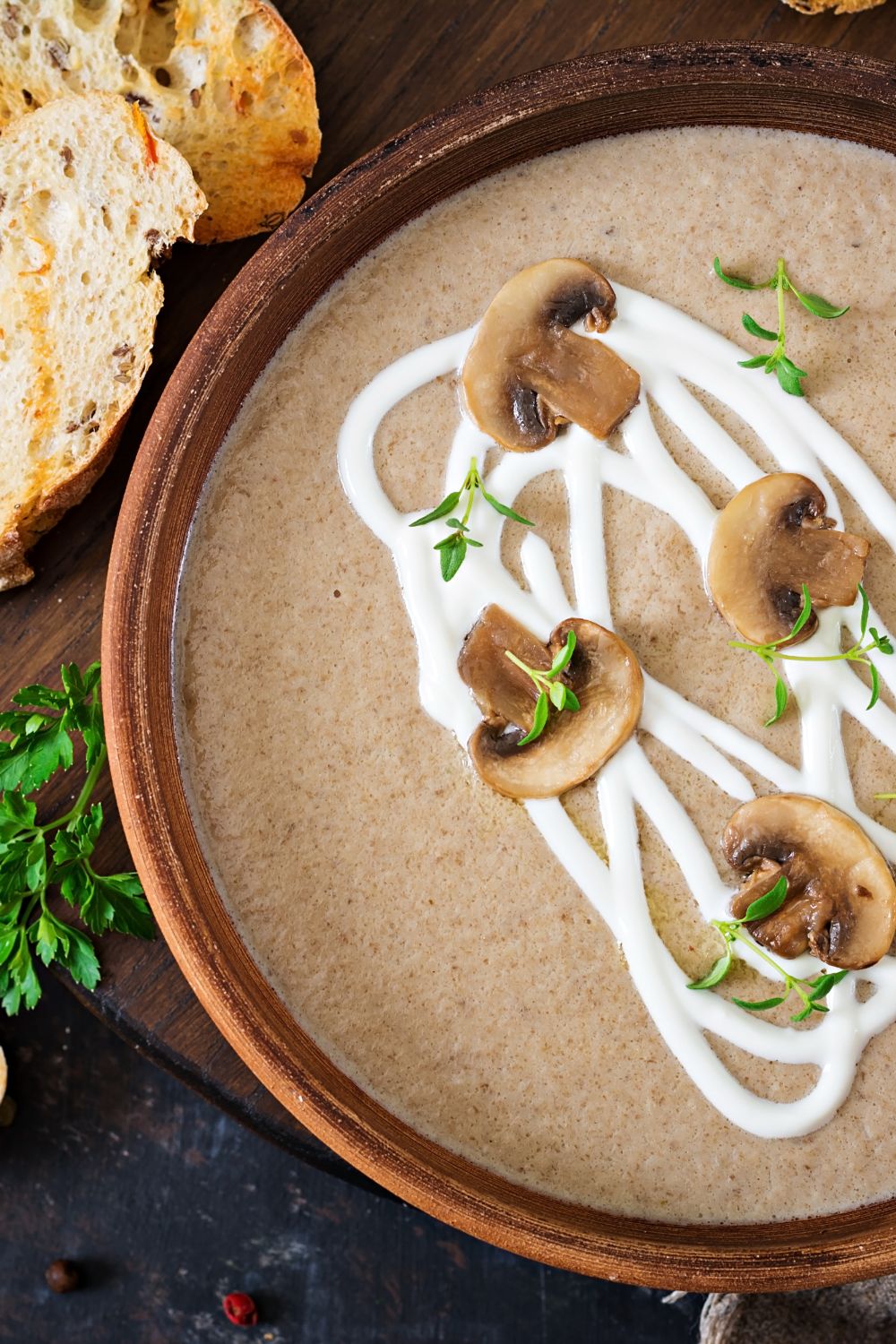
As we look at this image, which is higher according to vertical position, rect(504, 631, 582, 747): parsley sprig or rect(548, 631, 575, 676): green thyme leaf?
rect(548, 631, 575, 676): green thyme leaf

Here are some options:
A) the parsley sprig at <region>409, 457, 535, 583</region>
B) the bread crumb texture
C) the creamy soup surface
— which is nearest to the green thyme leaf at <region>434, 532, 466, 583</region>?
the parsley sprig at <region>409, 457, 535, 583</region>

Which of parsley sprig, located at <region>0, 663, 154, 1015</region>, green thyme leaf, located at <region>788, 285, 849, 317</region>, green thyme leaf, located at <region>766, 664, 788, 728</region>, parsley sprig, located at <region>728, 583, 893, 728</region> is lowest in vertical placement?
parsley sprig, located at <region>0, 663, 154, 1015</region>

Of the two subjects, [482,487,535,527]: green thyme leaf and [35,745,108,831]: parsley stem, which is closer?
[482,487,535,527]: green thyme leaf

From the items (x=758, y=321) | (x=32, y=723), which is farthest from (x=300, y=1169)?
(x=758, y=321)

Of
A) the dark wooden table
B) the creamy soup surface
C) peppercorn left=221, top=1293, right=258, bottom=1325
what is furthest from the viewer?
peppercorn left=221, top=1293, right=258, bottom=1325

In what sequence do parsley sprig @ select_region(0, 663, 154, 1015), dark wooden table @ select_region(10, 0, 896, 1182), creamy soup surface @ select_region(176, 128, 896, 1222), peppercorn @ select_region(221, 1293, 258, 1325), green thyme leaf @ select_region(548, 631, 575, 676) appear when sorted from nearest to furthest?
1. green thyme leaf @ select_region(548, 631, 575, 676)
2. creamy soup surface @ select_region(176, 128, 896, 1222)
3. parsley sprig @ select_region(0, 663, 154, 1015)
4. dark wooden table @ select_region(10, 0, 896, 1182)
5. peppercorn @ select_region(221, 1293, 258, 1325)

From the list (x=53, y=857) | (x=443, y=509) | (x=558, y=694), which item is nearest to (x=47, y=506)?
(x=53, y=857)

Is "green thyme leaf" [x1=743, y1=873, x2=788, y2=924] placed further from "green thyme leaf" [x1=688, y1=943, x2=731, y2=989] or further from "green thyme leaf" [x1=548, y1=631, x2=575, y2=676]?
"green thyme leaf" [x1=548, y1=631, x2=575, y2=676]

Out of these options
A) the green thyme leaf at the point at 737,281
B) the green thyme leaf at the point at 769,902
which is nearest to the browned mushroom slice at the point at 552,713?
the green thyme leaf at the point at 769,902
